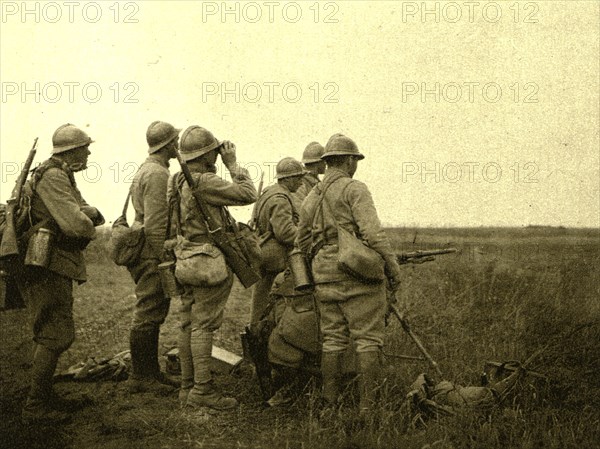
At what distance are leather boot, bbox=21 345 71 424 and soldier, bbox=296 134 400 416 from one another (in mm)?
2350

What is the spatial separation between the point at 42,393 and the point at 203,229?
199 centimetres

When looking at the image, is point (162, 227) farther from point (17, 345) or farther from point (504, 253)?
point (504, 253)

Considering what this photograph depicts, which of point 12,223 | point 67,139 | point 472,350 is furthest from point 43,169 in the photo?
point 472,350

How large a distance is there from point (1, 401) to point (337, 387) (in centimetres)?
322

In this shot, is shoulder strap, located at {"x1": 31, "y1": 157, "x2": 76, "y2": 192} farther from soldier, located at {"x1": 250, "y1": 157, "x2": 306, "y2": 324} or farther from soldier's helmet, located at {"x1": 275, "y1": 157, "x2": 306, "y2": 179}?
soldier's helmet, located at {"x1": 275, "y1": 157, "x2": 306, "y2": 179}

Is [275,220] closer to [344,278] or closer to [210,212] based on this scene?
[210,212]

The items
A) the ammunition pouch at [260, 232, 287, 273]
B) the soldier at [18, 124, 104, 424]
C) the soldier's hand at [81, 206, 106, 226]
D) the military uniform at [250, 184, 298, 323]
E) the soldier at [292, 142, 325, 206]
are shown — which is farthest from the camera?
the soldier at [292, 142, 325, 206]

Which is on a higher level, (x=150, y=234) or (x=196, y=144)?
(x=196, y=144)

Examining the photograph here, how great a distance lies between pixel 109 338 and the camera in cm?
890

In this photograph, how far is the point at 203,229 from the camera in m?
5.97

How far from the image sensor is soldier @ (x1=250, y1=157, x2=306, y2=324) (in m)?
7.34

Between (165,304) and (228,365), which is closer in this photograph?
(165,304)

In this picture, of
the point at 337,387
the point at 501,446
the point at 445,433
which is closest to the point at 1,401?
the point at 337,387

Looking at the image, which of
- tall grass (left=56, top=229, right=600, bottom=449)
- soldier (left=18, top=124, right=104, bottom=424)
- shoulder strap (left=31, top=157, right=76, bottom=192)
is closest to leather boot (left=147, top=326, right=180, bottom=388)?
tall grass (left=56, top=229, right=600, bottom=449)
